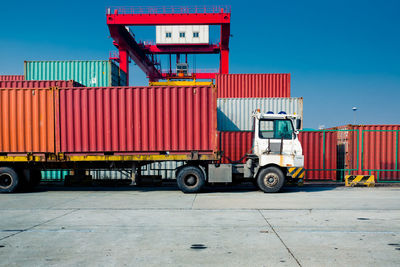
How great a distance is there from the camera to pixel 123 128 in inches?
409

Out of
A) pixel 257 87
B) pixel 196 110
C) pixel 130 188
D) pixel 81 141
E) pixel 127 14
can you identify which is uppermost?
pixel 127 14

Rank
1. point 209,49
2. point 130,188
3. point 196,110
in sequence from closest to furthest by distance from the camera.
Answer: point 196,110
point 130,188
point 209,49

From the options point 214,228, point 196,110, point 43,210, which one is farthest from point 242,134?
point 43,210

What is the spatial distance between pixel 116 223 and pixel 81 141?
5281 millimetres

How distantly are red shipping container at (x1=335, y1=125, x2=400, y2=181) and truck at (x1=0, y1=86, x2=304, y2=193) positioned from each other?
5052 millimetres

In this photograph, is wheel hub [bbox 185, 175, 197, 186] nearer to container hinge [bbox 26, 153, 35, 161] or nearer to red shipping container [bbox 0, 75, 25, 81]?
container hinge [bbox 26, 153, 35, 161]

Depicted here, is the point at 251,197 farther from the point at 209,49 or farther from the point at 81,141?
the point at 209,49

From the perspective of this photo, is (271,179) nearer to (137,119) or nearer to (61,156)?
(137,119)

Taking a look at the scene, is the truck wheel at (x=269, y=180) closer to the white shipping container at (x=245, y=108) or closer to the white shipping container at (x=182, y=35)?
the white shipping container at (x=245, y=108)

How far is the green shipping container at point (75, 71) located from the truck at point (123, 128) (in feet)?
24.2

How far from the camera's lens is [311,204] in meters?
8.31

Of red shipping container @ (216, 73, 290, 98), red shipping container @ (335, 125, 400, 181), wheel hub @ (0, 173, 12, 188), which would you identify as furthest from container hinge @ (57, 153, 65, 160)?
red shipping container @ (335, 125, 400, 181)

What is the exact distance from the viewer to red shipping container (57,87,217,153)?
33.9 ft

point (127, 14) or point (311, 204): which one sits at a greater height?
point (127, 14)
